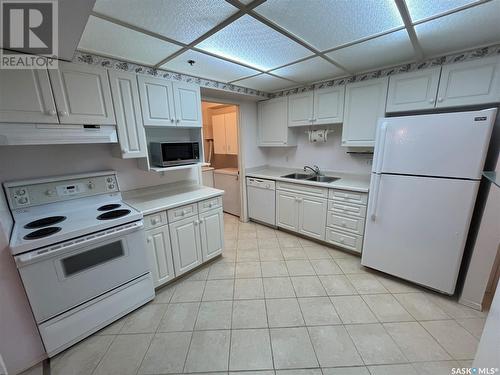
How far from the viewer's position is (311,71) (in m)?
2.31

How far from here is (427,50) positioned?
1.78 metres

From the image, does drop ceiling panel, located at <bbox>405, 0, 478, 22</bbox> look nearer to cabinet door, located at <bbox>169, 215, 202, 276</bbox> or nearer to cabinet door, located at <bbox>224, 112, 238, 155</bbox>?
cabinet door, located at <bbox>169, 215, 202, 276</bbox>

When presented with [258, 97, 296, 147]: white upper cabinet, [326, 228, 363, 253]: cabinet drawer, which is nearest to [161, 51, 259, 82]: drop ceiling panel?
[258, 97, 296, 147]: white upper cabinet

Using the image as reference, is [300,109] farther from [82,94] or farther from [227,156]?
[82,94]

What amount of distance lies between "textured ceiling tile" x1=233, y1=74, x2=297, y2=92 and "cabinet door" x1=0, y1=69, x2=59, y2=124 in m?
1.88

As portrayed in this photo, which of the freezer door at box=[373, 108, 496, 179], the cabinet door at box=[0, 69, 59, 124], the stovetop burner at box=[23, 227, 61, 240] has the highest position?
the cabinet door at box=[0, 69, 59, 124]

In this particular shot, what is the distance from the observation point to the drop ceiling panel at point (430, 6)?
112 centimetres

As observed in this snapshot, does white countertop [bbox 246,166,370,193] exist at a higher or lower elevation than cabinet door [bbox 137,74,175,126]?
lower

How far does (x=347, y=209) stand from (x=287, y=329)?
1.52m

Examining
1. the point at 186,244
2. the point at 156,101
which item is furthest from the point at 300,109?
the point at 186,244

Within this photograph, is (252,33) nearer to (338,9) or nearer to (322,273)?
(338,9)

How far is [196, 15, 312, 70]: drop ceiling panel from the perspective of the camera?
136 cm

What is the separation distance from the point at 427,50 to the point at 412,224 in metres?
1.56

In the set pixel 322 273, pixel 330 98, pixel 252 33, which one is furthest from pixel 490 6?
pixel 322 273
